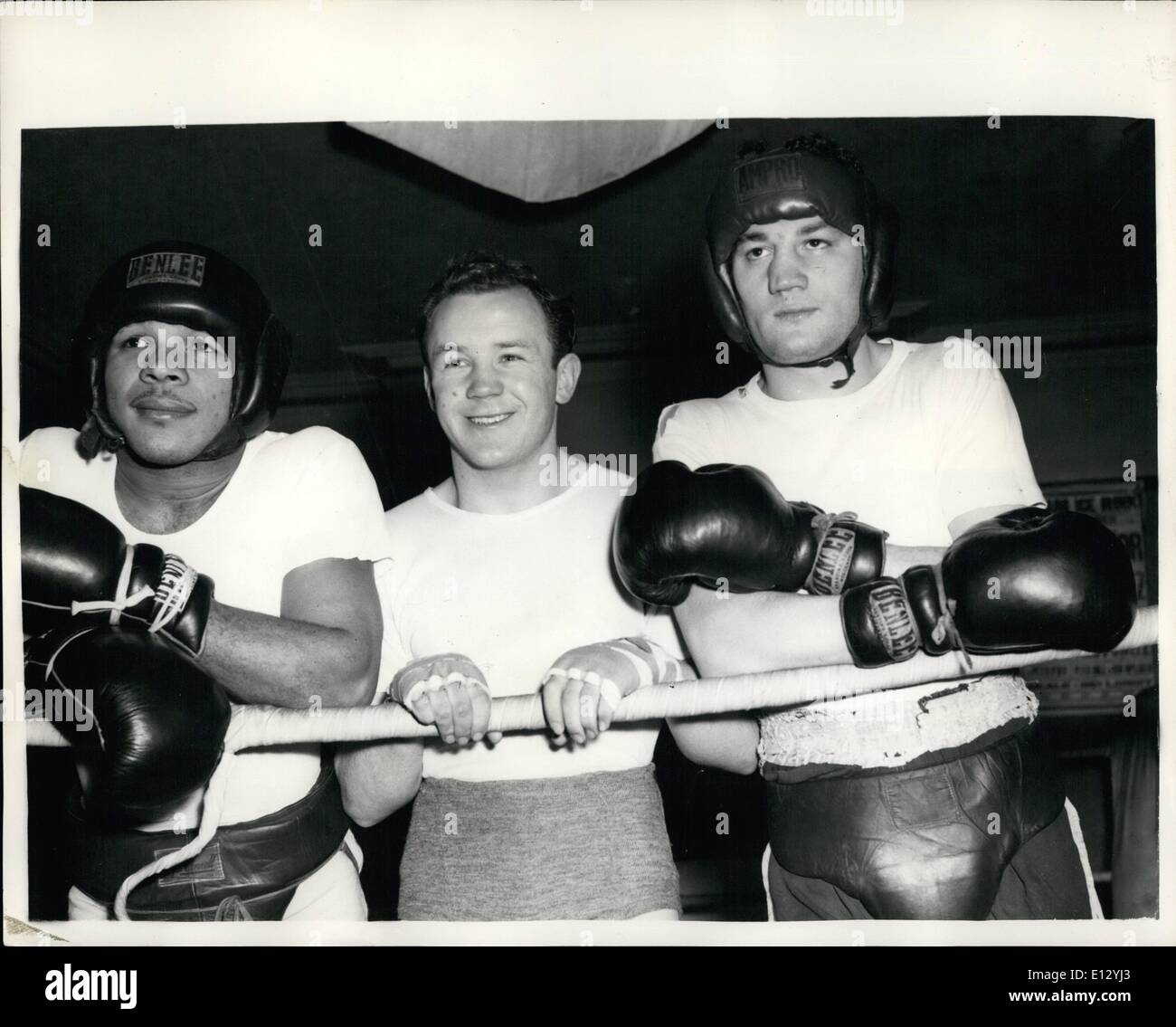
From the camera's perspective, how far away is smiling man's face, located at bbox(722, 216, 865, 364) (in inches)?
84.0

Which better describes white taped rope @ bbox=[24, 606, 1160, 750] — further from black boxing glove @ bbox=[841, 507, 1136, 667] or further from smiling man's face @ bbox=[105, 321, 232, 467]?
smiling man's face @ bbox=[105, 321, 232, 467]

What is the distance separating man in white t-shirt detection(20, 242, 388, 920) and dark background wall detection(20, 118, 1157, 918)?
0.26 ft

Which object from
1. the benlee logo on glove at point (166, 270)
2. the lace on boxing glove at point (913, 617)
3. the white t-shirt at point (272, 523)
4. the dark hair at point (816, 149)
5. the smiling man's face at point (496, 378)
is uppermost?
the dark hair at point (816, 149)

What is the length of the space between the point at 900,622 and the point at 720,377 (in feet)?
2.08

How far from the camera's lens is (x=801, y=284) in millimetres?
2127

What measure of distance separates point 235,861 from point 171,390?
3.21 ft

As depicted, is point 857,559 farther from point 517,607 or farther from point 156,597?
point 156,597

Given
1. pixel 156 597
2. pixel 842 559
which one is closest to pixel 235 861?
pixel 156 597

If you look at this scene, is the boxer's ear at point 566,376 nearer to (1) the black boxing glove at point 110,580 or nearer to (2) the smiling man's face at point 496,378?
(2) the smiling man's face at point 496,378

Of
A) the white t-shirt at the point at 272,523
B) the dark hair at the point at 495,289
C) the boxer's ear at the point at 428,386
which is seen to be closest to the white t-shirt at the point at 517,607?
the white t-shirt at the point at 272,523

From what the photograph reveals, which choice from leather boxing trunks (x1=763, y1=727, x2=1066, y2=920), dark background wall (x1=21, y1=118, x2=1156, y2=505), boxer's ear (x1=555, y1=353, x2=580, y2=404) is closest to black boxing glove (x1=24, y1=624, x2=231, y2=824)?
dark background wall (x1=21, y1=118, x2=1156, y2=505)

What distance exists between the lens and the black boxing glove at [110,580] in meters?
2.08
